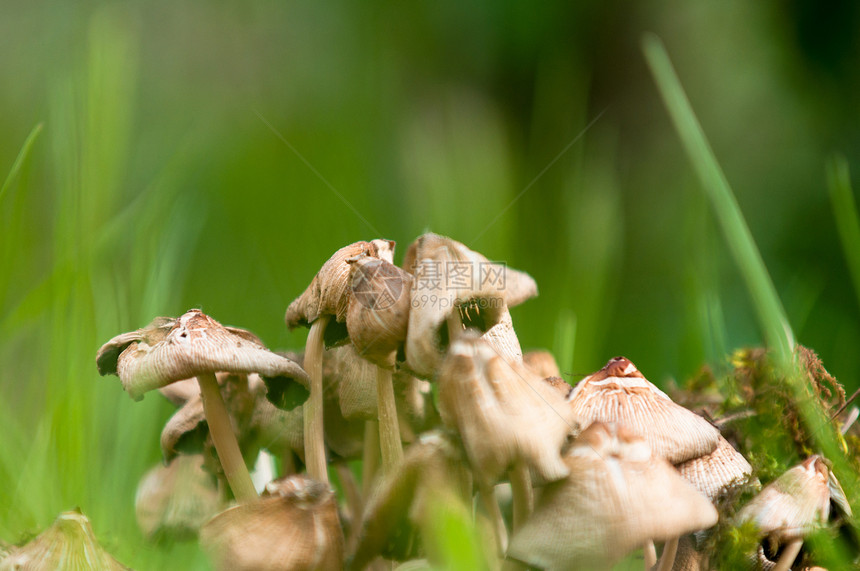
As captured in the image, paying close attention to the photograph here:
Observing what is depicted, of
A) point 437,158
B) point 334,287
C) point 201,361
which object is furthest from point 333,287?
point 437,158

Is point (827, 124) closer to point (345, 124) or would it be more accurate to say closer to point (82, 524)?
point (345, 124)

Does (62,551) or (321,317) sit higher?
(321,317)

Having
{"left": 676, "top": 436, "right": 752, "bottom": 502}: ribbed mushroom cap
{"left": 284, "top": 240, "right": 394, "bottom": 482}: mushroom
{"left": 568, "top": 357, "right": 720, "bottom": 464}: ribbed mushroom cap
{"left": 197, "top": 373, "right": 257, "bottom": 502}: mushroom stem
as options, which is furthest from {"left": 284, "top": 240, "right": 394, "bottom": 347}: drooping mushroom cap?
{"left": 676, "top": 436, "right": 752, "bottom": 502}: ribbed mushroom cap

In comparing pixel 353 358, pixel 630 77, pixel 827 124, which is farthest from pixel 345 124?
pixel 353 358

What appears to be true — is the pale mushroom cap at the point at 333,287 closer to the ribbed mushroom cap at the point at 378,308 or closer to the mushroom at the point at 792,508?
the ribbed mushroom cap at the point at 378,308

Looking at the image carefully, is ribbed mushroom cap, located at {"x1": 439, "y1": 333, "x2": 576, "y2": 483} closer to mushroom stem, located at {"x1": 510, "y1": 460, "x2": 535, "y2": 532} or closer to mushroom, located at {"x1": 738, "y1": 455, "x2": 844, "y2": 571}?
mushroom stem, located at {"x1": 510, "y1": 460, "x2": 535, "y2": 532}

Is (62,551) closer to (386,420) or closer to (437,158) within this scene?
(386,420)

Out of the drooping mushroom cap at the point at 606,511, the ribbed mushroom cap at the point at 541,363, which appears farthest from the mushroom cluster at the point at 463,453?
the ribbed mushroom cap at the point at 541,363
